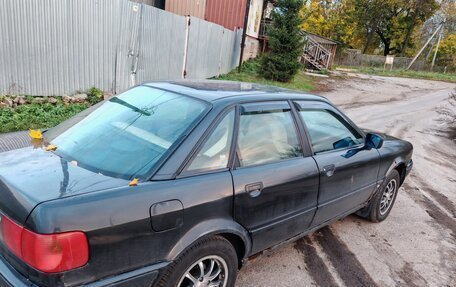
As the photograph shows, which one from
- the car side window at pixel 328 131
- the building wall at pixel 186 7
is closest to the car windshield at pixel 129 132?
the car side window at pixel 328 131

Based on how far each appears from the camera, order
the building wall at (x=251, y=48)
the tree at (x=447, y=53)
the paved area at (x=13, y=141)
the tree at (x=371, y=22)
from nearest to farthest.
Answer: the paved area at (x=13, y=141)
the building wall at (x=251, y=48)
the tree at (x=447, y=53)
the tree at (x=371, y=22)

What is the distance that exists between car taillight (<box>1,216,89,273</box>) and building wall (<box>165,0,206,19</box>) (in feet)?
57.7

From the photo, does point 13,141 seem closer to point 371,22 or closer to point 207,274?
point 207,274

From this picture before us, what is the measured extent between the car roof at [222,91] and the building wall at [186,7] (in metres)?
16.0

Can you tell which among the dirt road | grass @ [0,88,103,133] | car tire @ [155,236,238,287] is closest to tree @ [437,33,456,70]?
the dirt road

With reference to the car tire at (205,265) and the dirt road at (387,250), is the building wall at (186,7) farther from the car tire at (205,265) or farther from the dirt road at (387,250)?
the car tire at (205,265)

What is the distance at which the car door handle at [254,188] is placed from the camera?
2.64m

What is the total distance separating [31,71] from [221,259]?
242 inches

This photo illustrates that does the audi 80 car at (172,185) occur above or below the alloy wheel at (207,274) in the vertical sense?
above

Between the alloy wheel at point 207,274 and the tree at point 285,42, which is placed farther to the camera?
the tree at point 285,42

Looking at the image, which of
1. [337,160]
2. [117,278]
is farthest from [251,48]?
[117,278]

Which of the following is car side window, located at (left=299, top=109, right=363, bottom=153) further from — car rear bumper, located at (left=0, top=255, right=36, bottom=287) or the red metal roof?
the red metal roof

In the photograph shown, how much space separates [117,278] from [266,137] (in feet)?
5.03

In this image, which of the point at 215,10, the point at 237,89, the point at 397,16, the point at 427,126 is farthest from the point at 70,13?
the point at 397,16
